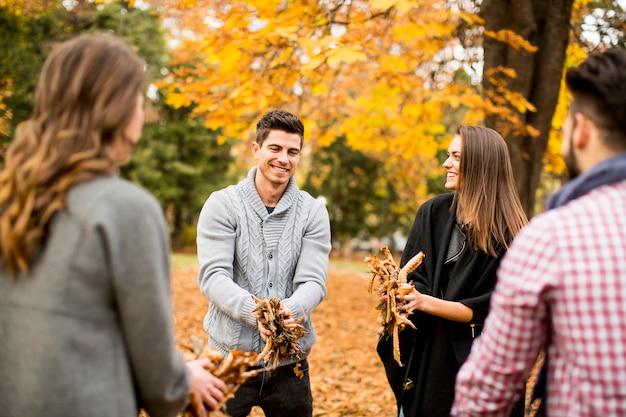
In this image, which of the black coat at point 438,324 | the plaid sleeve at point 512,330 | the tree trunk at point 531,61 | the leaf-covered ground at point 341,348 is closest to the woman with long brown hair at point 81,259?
the leaf-covered ground at point 341,348

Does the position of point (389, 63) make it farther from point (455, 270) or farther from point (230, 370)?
point (230, 370)

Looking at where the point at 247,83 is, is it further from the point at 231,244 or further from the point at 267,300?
the point at 267,300

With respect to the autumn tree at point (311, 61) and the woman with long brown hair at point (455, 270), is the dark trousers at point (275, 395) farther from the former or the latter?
the autumn tree at point (311, 61)

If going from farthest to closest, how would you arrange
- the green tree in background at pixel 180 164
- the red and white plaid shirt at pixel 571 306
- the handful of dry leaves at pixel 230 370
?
the green tree in background at pixel 180 164 < the handful of dry leaves at pixel 230 370 < the red and white plaid shirt at pixel 571 306

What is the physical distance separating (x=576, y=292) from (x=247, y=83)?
484cm

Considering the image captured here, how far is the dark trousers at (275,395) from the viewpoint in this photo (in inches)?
118

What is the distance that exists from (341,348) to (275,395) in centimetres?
528

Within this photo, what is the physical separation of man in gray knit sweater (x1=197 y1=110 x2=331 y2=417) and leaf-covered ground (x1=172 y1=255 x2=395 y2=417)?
0.91 feet

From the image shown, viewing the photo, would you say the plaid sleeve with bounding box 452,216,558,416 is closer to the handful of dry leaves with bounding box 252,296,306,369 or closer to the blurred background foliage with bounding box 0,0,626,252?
the handful of dry leaves with bounding box 252,296,306,369

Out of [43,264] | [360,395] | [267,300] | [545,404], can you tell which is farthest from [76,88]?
[360,395]

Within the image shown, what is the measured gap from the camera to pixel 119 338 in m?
1.63

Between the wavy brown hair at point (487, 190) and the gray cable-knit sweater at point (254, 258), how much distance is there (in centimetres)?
85

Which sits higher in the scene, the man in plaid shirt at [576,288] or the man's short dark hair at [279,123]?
the man's short dark hair at [279,123]

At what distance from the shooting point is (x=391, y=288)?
295cm
